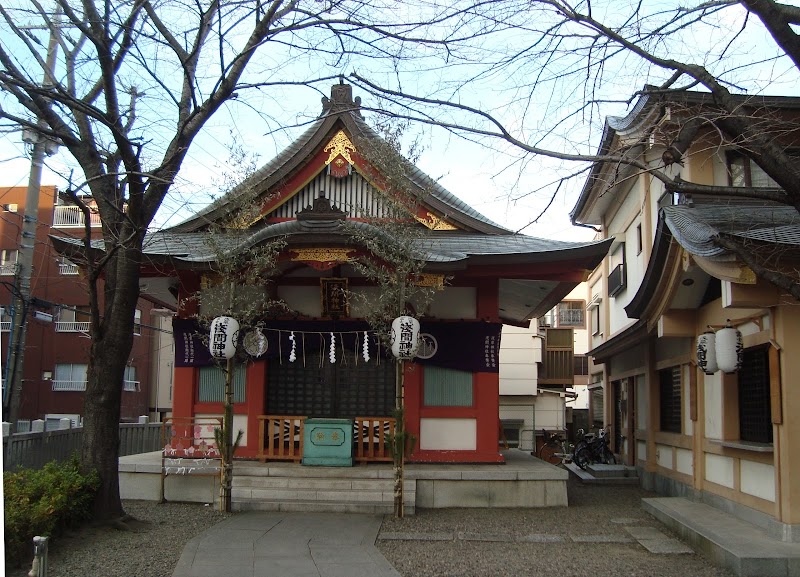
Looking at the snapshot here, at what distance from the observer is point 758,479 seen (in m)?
9.83

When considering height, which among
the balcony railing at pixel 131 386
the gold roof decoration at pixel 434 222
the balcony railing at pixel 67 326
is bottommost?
the balcony railing at pixel 131 386

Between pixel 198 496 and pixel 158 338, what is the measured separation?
92.4 ft

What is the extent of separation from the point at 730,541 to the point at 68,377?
32.2 m

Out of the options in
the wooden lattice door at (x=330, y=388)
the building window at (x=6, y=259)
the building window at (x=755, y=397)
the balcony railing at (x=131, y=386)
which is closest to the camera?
the building window at (x=755, y=397)

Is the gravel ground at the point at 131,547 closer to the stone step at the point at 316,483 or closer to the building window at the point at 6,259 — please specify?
the stone step at the point at 316,483

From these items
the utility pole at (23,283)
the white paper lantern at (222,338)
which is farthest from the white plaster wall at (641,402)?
the utility pole at (23,283)

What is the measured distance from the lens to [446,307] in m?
14.2

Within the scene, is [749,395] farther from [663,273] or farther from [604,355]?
[604,355]

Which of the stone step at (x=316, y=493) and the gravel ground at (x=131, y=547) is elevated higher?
the stone step at (x=316, y=493)

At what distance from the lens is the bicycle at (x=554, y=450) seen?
2058 cm

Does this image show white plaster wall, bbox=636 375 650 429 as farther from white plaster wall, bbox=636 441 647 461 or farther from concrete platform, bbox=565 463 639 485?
concrete platform, bbox=565 463 639 485

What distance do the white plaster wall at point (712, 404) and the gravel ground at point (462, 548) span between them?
71.6 inches

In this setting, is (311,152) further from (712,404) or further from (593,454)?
(593,454)

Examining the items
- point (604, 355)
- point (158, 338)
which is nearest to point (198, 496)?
point (604, 355)
